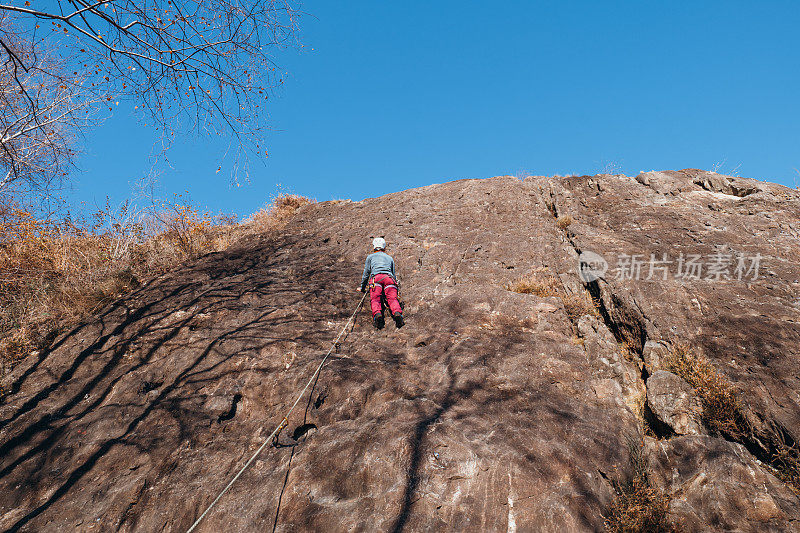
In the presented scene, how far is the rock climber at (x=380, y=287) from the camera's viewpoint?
5742mm

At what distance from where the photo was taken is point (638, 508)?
3.09m

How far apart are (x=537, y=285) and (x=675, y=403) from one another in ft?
8.24

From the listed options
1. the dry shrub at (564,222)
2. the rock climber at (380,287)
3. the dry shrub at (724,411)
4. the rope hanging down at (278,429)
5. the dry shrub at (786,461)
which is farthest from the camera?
the dry shrub at (564,222)

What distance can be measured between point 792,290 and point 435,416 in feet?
18.7

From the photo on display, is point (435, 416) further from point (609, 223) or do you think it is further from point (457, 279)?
point (609, 223)

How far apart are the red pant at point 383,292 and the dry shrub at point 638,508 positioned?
3.46m

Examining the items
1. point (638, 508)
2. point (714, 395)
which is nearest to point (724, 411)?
point (714, 395)

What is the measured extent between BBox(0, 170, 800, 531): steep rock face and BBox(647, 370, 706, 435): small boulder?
0.23 meters

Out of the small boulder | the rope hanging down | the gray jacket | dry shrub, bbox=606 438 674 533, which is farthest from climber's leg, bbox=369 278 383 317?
the small boulder

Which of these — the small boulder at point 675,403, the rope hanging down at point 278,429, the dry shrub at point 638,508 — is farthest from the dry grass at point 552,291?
the rope hanging down at point 278,429

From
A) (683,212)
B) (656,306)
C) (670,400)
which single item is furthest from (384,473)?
(683,212)

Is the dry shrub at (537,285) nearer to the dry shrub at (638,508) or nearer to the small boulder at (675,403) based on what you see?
the small boulder at (675,403)

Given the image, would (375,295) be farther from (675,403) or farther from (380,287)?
(675,403)

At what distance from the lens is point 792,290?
206 inches
